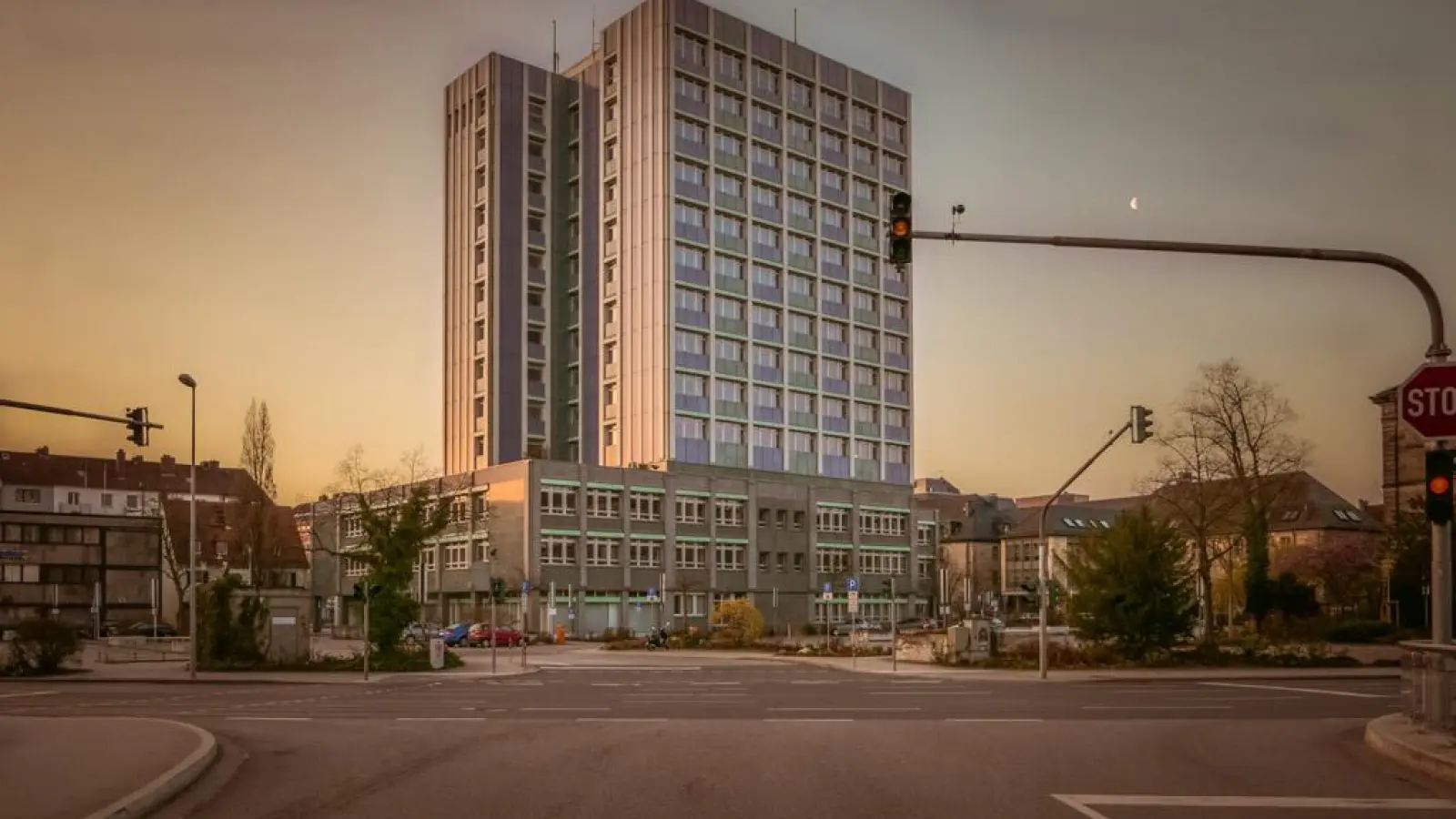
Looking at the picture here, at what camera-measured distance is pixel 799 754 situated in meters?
15.9

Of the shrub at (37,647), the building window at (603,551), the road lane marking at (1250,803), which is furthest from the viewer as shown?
the building window at (603,551)

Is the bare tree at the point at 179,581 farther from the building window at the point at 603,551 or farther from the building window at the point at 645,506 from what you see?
the building window at the point at 645,506

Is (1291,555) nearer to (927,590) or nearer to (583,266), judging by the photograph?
(927,590)

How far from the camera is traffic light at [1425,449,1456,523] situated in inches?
580

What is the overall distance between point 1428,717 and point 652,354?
8339 centimetres

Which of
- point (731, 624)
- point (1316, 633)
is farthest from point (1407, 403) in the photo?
point (731, 624)

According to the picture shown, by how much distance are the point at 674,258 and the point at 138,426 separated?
69.9 meters

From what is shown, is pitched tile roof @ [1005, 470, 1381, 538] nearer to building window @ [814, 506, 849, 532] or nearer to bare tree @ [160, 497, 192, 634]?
building window @ [814, 506, 849, 532]

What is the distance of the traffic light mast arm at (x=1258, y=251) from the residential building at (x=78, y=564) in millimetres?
97126

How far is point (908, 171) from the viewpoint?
390 feet

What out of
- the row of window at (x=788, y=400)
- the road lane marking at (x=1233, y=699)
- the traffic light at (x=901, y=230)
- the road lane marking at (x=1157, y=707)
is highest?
the row of window at (x=788, y=400)

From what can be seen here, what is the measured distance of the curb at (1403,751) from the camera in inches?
530

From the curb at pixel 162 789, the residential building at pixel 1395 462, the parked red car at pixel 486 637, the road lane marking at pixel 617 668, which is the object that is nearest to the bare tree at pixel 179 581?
the parked red car at pixel 486 637

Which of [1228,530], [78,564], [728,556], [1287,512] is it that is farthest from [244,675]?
[78,564]
